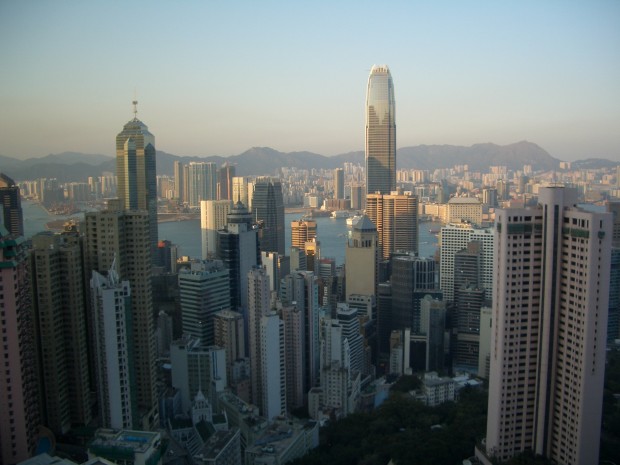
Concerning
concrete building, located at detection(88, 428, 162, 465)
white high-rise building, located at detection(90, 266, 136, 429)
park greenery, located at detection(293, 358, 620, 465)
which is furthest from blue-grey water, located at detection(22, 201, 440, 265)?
park greenery, located at detection(293, 358, 620, 465)

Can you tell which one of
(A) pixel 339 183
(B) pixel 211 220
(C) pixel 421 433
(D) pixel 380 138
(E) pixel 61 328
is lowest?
(C) pixel 421 433

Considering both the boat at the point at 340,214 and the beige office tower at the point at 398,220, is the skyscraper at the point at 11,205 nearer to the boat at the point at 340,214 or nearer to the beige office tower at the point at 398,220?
the beige office tower at the point at 398,220

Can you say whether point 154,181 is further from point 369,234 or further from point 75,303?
point 75,303

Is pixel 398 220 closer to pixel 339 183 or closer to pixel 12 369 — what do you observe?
pixel 339 183

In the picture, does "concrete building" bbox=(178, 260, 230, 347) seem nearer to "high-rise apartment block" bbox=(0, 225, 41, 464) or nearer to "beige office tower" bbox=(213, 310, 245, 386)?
"beige office tower" bbox=(213, 310, 245, 386)

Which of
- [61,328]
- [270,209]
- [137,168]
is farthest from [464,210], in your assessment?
[61,328]

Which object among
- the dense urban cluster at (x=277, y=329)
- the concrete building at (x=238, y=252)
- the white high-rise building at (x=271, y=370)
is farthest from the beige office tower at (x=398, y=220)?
the white high-rise building at (x=271, y=370)
